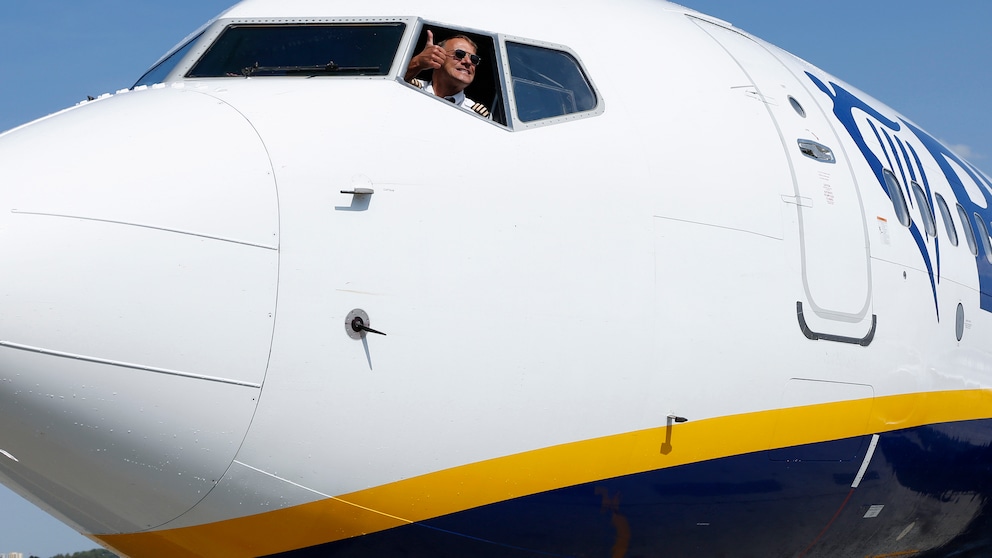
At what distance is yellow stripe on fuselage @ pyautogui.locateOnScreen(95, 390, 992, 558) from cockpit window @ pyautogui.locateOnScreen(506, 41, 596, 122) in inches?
68.4

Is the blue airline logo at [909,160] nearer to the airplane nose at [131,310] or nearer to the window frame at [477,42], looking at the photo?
the window frame at [477,42]

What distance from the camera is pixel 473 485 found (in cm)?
534

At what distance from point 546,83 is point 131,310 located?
2576 mm

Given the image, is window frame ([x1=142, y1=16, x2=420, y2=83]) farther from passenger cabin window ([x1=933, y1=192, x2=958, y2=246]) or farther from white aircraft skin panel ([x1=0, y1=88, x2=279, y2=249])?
passenger cabin window ([x1=933, y1=192, x2=958, y2=246])

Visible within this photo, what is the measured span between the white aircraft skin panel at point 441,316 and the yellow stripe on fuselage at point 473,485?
0.01 metres

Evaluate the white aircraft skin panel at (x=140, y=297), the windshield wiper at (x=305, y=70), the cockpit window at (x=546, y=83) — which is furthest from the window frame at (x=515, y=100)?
the white aircraft skin panel at (x=140, y=297)

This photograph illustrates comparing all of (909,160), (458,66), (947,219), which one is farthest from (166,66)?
(947,219)

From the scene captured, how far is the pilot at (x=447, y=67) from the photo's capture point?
6.02 metres

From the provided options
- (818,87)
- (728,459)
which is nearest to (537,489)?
(728,459)

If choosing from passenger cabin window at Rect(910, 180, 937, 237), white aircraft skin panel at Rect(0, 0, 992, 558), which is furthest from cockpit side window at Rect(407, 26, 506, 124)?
passenger cabin window at Rect(910, 180, 937, 237)

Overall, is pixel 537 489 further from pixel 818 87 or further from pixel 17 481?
pixel 818 87

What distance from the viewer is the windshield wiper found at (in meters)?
5.73

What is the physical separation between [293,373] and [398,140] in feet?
4.01

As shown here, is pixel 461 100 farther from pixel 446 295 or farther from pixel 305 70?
pixel 446 295
